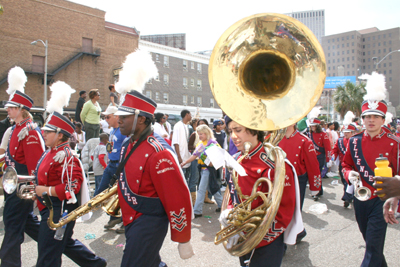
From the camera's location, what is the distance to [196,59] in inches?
1860

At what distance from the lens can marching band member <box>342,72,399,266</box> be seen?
10.7 feet

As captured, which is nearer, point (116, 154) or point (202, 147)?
point (116, 154)

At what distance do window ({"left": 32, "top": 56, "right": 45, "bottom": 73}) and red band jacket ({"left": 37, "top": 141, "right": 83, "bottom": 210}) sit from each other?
3176 cm

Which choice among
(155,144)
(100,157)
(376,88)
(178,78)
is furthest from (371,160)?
(178,78)

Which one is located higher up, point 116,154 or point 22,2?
point 22,2

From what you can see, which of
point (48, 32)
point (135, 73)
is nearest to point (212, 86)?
point (135, 73)

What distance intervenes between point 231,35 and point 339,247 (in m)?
3.90

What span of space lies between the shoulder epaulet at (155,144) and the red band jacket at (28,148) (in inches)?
88.4

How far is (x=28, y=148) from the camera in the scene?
4148 mm

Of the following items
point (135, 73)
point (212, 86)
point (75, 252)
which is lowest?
point (75, 252)

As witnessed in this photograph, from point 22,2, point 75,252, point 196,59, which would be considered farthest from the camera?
point 196,59

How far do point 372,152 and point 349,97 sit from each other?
1833 inches

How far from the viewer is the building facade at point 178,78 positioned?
41.7 metres

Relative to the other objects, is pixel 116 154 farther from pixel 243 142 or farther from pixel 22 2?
pixel 22 2
